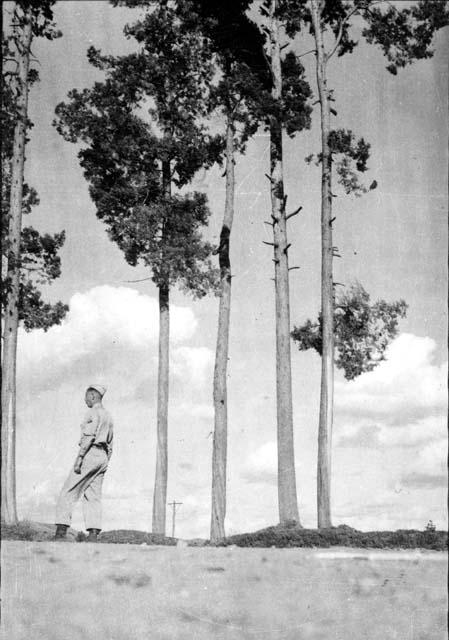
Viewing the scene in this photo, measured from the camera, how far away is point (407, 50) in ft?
50.6

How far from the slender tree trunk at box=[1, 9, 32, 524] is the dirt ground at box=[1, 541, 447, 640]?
27.8 feet

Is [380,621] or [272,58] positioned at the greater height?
[272,58]

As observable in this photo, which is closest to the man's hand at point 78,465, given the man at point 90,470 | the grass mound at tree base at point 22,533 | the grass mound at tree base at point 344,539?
the man at point 90,470

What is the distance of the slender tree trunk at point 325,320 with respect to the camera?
1310 centimetres

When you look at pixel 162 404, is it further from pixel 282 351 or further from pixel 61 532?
pixel 61 532

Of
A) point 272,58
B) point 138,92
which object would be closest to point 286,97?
point 272,58

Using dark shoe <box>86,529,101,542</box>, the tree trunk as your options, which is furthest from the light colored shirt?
the tree trunk

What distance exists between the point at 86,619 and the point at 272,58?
1427 centimetres

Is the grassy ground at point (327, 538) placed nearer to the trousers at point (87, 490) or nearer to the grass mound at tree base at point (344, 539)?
the grass mound at tree base at point (344, 539)

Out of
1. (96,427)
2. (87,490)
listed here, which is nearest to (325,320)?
(96,427)

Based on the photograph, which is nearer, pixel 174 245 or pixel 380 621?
pixel 380 621

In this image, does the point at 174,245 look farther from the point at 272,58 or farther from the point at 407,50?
the point at 407,50

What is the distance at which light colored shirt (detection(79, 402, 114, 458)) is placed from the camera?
7.92 meters

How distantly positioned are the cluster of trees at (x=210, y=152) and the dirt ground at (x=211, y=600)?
826cm
